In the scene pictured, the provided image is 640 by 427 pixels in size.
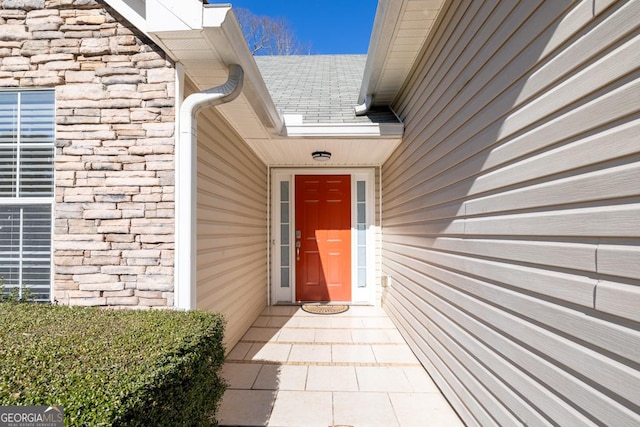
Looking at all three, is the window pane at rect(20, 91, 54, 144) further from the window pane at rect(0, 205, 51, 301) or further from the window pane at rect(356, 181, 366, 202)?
the window pane at rect(356, 181, 366, 202)

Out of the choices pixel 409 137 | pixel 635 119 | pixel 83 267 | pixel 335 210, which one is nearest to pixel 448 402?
pixel 635 119

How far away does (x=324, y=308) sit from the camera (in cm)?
464

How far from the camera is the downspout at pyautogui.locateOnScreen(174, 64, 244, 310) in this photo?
2.09 m

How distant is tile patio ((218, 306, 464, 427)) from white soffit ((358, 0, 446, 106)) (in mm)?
2713

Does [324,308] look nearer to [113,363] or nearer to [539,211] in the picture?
[113,363]

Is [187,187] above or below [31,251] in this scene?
above

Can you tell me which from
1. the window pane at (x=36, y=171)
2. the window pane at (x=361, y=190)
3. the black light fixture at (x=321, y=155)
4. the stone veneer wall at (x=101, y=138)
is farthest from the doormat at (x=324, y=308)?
the window pane at (x=36, y=171)

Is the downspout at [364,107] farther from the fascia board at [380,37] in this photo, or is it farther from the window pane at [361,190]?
the window pane at [361,190]

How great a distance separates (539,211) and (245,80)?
1.98 m

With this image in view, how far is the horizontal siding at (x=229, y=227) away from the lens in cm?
250

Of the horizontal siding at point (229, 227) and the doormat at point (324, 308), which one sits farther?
the doormat at point (324, 308)

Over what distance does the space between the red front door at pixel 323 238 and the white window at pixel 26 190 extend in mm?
3205

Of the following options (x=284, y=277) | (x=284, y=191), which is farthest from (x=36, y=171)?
(x=284, y=277)

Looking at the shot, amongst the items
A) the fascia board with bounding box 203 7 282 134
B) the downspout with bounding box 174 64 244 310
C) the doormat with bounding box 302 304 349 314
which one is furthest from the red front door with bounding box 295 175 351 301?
the downspout with bounding box 174 64 244 310
